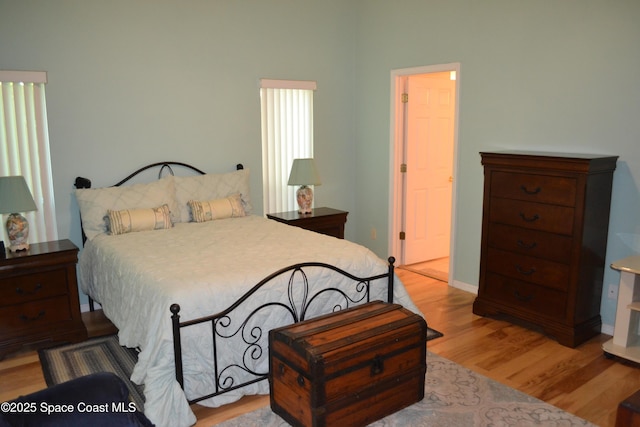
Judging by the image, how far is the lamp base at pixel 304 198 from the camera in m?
5.04

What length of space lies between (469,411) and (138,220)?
2.73 meters

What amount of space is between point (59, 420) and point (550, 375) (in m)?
2.84

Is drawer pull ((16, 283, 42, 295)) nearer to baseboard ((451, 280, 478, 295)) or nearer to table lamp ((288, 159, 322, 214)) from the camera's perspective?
table lamp ((288, 159, 322, 214))

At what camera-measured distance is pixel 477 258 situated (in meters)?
4.64

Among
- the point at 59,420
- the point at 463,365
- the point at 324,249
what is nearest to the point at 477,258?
the point at 463,365

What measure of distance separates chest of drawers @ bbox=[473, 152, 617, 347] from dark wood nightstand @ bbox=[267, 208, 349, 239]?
1.53 m

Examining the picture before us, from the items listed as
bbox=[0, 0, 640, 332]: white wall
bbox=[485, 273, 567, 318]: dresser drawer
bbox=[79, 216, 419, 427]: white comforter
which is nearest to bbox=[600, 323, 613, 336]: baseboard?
bbox=[0, 0, 640, 332]: white wall

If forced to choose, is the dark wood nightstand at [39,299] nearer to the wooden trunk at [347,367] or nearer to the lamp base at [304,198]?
the wooden trunk at [347,367]

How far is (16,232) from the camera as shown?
3.62m

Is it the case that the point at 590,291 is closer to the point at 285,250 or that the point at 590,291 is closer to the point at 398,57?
the point at 285,250

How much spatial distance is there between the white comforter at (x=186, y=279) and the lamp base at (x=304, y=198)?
87 centimetres

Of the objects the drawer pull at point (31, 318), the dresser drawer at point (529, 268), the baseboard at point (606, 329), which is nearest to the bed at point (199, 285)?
the drawer pull at point (31, 318)

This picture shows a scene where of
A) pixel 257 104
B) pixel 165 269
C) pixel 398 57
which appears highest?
pixel 398 57

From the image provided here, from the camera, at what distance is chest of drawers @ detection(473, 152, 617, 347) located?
11.4ft
